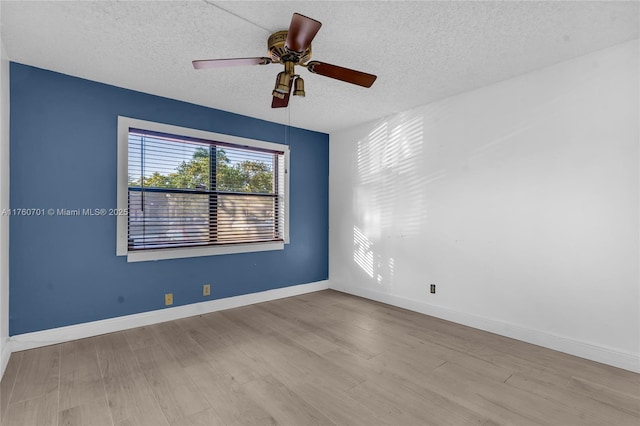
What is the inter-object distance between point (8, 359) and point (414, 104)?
4.57 metres

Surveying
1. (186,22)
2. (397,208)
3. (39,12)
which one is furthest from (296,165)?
(39,12)

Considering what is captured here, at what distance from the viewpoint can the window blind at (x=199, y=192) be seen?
11.2ft

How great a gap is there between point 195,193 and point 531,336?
377 cm

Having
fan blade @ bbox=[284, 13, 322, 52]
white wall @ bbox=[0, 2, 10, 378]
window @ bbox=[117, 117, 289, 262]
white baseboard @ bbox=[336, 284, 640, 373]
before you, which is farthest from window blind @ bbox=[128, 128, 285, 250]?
fan blade @ bbox=[284, 13, 322, 52]

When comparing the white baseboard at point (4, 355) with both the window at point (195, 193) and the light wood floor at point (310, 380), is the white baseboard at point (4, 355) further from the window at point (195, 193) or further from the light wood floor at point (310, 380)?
the window at point (195, 193)

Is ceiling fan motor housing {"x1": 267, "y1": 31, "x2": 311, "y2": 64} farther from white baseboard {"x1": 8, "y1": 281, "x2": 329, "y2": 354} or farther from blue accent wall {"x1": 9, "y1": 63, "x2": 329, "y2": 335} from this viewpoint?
white baseboard {"x1": 8, "y1": 281, "x2": 329, "y2": 354}

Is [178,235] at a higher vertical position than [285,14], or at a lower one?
lower

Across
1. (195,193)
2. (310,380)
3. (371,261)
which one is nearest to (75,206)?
(195,193)

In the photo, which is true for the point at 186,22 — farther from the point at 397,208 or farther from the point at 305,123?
Result: the point at 397,208

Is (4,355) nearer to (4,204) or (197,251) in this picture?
(4,204)

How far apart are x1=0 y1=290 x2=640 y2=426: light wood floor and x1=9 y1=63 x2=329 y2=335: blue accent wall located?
386 millimetres

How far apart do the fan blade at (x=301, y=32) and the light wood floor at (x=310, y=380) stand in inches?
88.4

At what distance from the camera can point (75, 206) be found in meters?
Answer: 3.04

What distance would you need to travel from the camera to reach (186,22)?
221 cm
